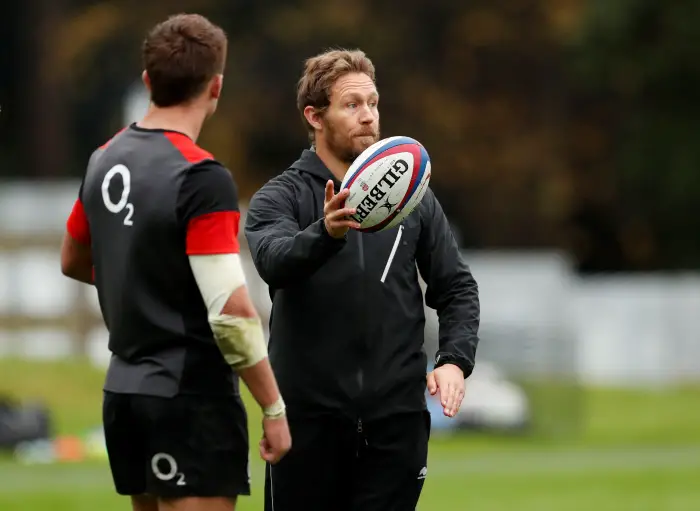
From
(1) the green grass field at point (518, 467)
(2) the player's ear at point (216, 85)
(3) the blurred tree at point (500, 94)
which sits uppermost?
(2) the player's ear at point (216, 85)

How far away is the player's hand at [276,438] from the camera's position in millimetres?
5047

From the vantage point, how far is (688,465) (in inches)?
589

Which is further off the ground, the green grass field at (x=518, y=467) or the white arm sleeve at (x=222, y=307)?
the white arm sleeve at (x=222, y=307)

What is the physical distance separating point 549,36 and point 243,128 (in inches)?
261

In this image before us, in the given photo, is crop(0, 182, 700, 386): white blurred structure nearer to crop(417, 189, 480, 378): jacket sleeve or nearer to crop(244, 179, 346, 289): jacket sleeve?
crop(417, 189, 480, 378): jacket sleeve

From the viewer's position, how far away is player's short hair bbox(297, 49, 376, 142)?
5453 mm

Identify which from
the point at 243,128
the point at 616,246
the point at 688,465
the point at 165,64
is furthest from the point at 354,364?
the point at 616,246

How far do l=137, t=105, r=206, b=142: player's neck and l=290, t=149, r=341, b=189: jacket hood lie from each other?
0.45 meters

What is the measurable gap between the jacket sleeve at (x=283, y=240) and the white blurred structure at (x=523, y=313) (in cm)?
1089

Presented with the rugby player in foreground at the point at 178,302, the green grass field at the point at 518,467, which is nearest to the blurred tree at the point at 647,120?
the green grass field at the point at 518,467

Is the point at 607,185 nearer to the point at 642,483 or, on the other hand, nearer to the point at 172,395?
the point at 642,483

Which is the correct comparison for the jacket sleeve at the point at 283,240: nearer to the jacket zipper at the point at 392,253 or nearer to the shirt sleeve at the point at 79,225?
the jacket zipper at the point at 392,253

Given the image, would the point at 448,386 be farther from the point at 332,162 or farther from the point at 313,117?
the point at 313,117

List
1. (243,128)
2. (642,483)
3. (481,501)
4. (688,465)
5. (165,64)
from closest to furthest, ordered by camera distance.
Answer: (165,64)
(481,501)
(642,483)
(688,465)
(243,128)
